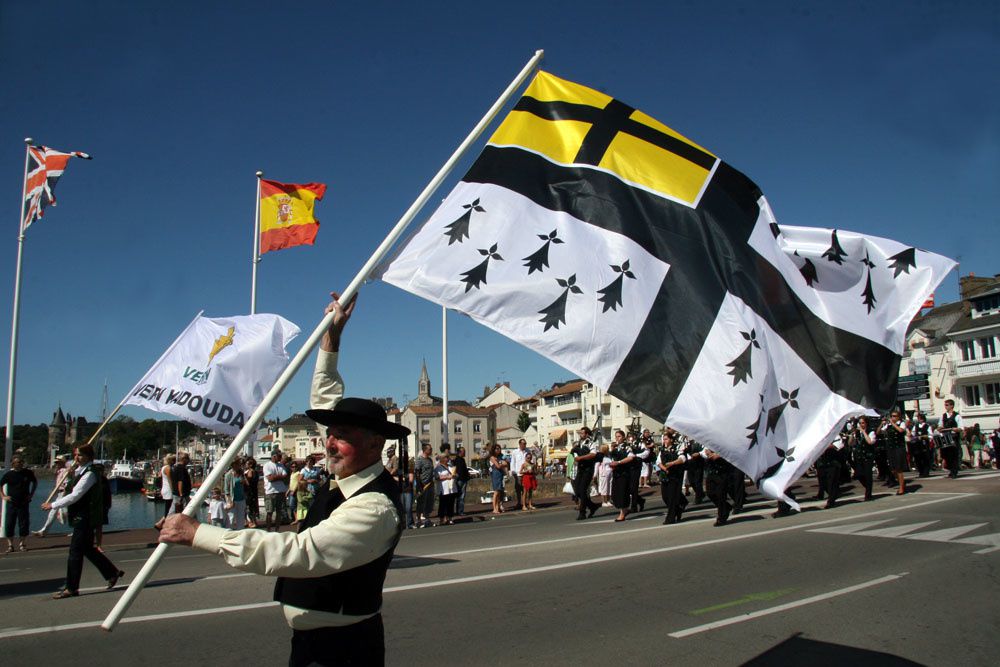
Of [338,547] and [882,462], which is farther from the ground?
[338,547]

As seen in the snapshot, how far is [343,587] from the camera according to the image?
2.79 m

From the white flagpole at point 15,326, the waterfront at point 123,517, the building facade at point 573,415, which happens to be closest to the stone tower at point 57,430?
the waterfront at point 123,517

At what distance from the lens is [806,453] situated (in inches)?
194

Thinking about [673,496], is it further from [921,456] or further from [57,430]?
[57,430]

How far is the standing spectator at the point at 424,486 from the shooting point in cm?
1738

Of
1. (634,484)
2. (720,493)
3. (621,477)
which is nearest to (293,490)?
(621,477)

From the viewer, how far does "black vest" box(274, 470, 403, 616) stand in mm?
2766

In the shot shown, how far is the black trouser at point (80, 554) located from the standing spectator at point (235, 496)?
7.86m

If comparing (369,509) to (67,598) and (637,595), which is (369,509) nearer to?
(637,595)

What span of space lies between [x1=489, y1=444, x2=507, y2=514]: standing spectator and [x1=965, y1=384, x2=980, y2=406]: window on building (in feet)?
141

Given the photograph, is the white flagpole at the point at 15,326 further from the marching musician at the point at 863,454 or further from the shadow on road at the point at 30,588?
the marching musician at the point at 863,454

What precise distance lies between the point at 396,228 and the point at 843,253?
4032 mm

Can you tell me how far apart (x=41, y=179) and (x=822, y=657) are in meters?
19.4

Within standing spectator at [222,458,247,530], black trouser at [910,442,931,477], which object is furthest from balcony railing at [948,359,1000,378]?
standing spectator at [222,458,247,530]
